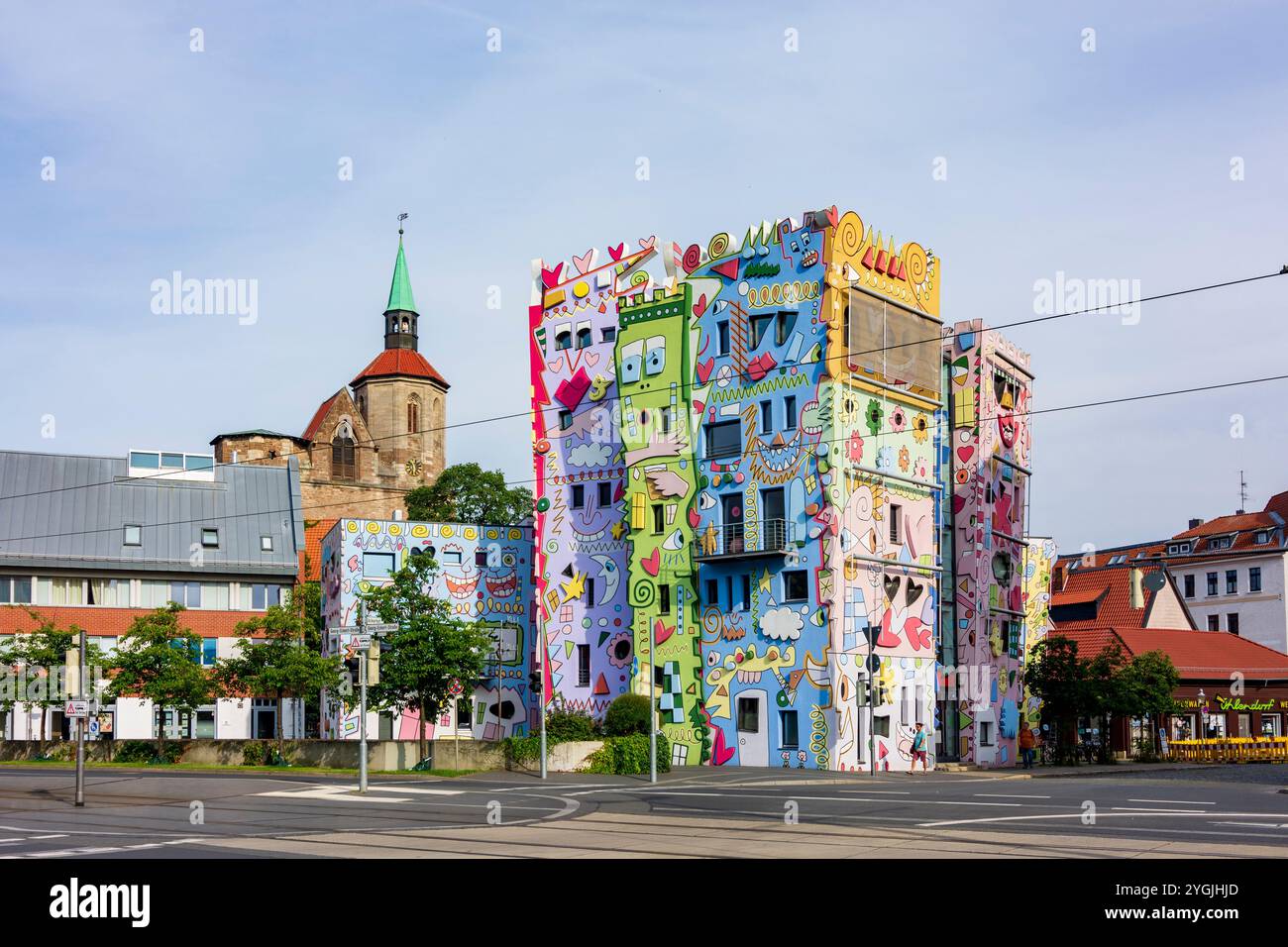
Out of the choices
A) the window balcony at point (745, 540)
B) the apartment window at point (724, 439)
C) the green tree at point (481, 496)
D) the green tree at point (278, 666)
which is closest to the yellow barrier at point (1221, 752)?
the window balcony at point (745, 540)

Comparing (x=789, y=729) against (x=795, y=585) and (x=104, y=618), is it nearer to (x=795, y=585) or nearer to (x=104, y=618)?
(x=795, y=585)

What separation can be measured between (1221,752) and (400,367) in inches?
3395

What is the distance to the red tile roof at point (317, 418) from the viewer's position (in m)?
127

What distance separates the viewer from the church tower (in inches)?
5064

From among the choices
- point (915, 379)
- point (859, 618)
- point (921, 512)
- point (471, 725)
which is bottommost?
point (471, 725)

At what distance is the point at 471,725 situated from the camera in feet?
201

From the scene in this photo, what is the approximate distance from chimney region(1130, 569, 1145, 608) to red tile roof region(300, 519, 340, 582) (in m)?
44.0

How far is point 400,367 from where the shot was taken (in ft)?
425

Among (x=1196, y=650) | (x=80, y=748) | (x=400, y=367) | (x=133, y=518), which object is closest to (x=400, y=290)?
(x=400, y=367)

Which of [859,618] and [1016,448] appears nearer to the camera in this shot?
[859,618]

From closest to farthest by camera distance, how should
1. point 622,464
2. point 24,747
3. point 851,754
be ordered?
1. point 851,754
2. point 24,747
3. point 622,464
